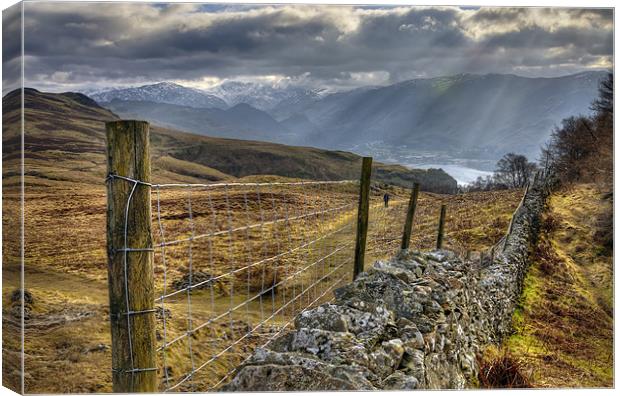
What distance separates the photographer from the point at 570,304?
32.7 ft

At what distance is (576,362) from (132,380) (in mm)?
6615

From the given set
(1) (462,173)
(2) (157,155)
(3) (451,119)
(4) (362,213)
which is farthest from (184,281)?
(2) (157,155)

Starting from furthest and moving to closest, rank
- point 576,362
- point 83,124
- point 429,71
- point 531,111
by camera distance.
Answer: point 83,124
point 531,111
point 429,71
point 576,362

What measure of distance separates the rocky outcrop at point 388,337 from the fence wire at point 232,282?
0.35 metres

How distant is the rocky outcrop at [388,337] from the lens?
2.66m

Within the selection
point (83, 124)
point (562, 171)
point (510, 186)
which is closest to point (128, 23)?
point (562, 171)

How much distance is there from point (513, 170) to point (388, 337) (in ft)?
91.1

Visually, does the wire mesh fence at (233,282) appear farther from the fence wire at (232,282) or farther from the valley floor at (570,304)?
the valley floor at (570,304)

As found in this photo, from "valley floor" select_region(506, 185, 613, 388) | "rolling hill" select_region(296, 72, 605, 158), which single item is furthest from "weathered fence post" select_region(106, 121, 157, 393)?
"rolling hill" select_region(296, 72, 605, 158)

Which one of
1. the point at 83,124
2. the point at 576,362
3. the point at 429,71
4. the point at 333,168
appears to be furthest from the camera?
the point at 333,168

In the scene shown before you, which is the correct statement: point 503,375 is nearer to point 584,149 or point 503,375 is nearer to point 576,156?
point 584,149

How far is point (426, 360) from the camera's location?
135 inches

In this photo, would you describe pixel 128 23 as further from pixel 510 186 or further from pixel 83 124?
pixel 83 124

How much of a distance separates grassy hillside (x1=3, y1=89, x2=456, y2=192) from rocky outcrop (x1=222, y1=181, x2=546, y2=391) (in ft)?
11.3
